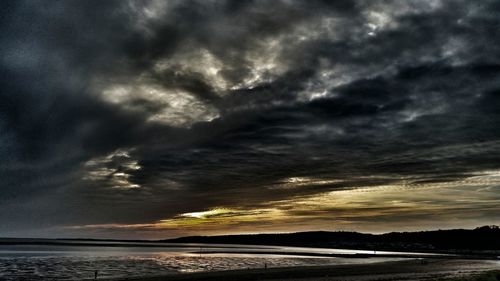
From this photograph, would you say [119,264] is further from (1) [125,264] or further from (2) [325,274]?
(2) [325,274]

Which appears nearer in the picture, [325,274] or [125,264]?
[325,274]

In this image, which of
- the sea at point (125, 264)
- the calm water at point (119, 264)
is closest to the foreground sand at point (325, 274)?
the sea at point (125, 264)

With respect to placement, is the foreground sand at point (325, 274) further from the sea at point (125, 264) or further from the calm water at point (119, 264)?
the calm water at point (119, 264)

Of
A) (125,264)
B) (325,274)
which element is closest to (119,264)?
(125,264)

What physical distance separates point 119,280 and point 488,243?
205 meters

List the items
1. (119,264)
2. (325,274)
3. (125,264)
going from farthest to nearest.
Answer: (125,264) < (119,264) < (325,274)

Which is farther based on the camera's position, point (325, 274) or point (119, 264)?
point (119, 264)

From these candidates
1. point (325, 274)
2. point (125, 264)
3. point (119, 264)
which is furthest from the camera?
point (125, 264)

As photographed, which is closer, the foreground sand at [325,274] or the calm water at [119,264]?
the foreground sand at [325,274]

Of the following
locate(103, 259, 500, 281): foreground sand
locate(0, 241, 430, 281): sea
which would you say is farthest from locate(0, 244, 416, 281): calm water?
locate(103, 259, 500, 281): foreground sand

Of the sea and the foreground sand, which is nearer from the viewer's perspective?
the foreground sand

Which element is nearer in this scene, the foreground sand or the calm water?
the foreground sand

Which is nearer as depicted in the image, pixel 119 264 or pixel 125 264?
pixel 119 264

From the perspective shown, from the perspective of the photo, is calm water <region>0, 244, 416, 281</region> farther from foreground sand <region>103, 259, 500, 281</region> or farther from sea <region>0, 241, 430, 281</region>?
foreground sand <region>103, 259, 500, 281</region>
